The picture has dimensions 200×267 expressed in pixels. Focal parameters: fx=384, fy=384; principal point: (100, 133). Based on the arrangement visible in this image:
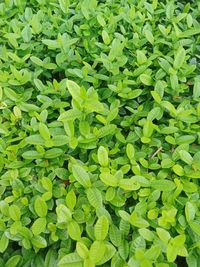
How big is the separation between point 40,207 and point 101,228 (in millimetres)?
223

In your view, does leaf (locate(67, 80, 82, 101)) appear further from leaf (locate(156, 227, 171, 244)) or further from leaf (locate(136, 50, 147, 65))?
leaf (locate(156, 227, 171, 244))

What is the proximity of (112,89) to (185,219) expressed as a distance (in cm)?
63

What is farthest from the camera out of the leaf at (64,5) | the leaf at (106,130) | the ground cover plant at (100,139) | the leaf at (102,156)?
the leaf at (64,5)

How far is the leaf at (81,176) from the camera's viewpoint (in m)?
1.27

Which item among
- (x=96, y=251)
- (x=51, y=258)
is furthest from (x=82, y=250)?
(x=51, y=258)

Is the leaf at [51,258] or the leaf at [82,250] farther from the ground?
the leaf at [82,250]

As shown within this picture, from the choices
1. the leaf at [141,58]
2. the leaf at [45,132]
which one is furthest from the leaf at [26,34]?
the leaf at [45,132]

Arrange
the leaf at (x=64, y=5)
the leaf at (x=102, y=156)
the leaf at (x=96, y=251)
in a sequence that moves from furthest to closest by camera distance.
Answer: the leaf at (x=64, y=5), the leaf at (x=102, y=156), the leaf at (x=96, y=251)

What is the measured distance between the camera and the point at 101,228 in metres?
1.16

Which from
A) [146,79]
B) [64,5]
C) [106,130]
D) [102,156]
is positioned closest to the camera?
[102,156]

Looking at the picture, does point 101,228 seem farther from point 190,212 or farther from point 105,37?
point 105,37

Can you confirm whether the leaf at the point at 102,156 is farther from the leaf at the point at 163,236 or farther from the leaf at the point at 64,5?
the leaf at the point at 64,5

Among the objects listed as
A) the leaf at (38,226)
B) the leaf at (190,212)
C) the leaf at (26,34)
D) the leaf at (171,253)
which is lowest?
the leaf at (171,253)

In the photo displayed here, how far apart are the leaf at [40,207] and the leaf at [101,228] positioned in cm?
19
